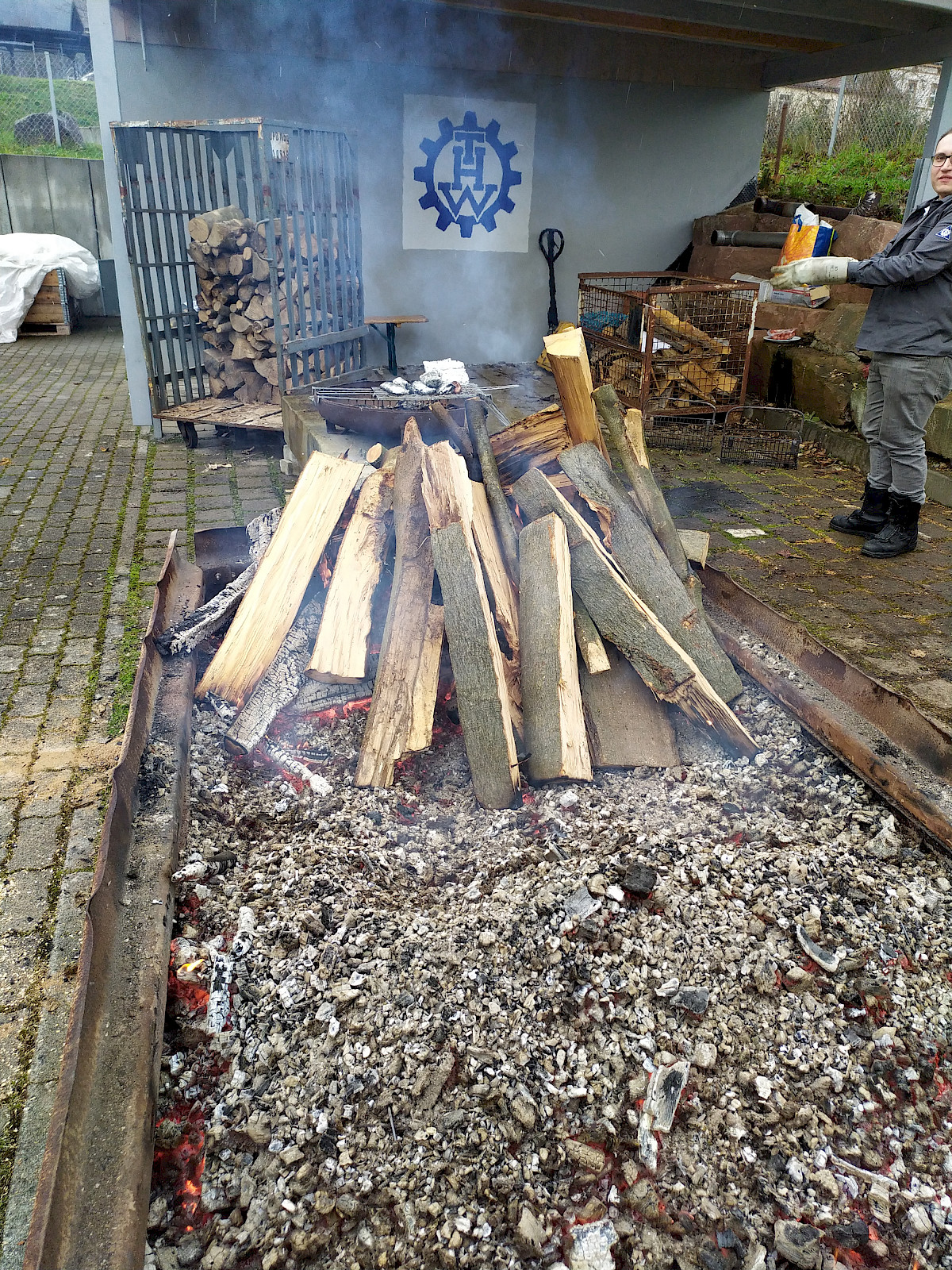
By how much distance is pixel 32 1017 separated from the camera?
88.7 inches

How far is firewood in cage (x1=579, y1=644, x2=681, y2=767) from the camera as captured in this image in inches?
113

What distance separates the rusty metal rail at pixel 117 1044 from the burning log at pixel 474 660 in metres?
0.93

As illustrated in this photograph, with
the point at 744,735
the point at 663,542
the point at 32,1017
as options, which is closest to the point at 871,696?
the point at 744,735

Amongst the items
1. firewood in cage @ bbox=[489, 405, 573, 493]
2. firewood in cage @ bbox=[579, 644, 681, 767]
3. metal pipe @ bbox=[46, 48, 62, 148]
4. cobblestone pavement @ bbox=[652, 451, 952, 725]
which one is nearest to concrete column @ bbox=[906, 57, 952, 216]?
cobblestone pavement @ bbox=[652, 451, 952, 725]

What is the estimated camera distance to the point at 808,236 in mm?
7191

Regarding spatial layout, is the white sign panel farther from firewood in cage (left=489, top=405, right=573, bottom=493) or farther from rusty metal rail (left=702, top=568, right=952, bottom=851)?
rusty metal rail (left=702, top=568, right=952, bottom=851)

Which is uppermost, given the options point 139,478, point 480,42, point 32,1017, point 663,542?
point 480,42

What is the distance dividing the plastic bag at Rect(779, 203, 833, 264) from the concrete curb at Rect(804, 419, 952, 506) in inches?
58.3

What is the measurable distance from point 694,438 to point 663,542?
4352mm

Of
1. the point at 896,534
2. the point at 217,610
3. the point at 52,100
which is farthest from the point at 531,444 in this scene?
the point at 52,100

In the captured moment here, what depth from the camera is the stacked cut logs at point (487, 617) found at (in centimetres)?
279

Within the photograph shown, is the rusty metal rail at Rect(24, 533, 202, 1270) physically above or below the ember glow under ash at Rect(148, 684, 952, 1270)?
above

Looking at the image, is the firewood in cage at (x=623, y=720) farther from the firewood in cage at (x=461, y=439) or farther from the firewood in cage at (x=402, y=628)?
the firewood in cage at (x=461, y=439)

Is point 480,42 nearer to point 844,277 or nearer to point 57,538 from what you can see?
point 844,277
